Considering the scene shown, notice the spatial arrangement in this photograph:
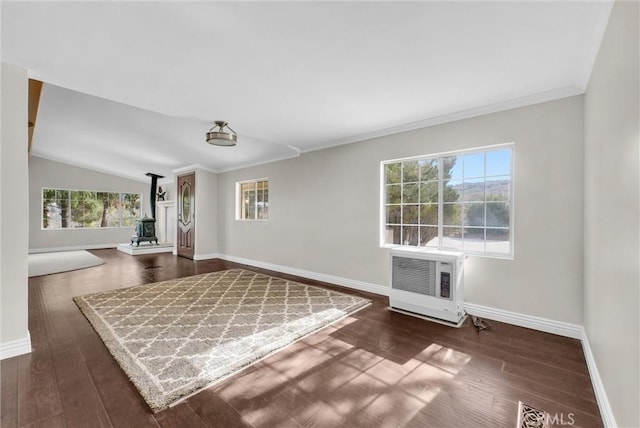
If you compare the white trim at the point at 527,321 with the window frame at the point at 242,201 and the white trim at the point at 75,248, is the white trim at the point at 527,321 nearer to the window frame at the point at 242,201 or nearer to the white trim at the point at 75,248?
the window frame at the point at 242,201

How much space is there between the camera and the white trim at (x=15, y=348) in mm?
2135

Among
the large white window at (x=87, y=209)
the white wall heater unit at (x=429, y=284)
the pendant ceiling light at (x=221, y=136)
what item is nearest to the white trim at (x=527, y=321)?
the white wall heater unit at (x=429, y=284)

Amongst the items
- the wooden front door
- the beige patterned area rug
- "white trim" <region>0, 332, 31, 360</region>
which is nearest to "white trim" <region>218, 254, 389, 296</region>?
the beige patterned area rug

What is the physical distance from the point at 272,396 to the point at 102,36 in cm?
275

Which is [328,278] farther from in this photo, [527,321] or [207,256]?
[207,256]

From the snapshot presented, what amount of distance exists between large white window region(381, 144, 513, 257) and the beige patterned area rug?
1.27 metres

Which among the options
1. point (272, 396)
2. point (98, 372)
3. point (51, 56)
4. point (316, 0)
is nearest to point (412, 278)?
point (272, 396)

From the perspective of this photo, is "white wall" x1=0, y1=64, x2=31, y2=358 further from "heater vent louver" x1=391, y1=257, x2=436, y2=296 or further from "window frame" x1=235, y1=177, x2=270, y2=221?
"window frame" x1=235, y1=177, x2=270, y2=221

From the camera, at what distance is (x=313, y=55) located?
207cm

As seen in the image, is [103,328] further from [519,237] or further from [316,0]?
[519,237]

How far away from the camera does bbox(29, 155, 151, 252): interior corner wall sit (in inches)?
311

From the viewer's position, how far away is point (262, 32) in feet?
5.97

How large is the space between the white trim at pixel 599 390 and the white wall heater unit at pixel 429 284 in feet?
3.27

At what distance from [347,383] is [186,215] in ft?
22.7
